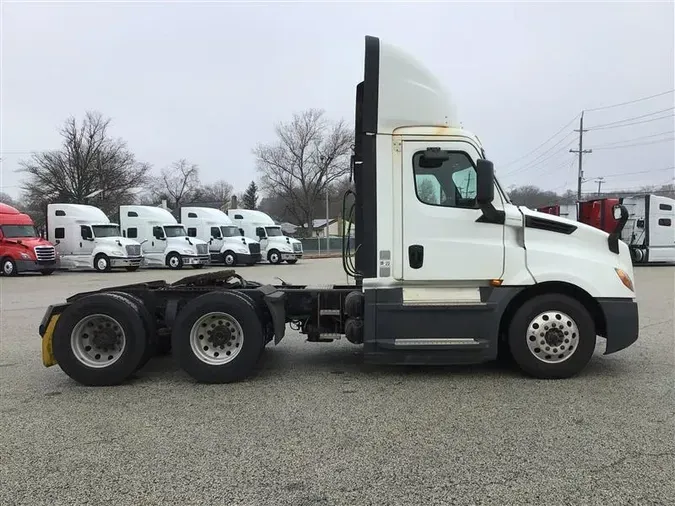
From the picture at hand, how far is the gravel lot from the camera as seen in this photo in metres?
3.25

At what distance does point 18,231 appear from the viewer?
25531 millimetres

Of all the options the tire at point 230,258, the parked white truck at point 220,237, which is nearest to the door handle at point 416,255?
the parked white truck at point 220,237

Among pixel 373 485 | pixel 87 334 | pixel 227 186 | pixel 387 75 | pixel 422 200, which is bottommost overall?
pixel 373 485

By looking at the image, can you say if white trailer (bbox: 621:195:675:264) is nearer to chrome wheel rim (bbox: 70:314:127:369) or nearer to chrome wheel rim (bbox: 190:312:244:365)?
chrome wheel rim (bbox: 190:312:244:365)

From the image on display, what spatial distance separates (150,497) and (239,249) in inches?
1092

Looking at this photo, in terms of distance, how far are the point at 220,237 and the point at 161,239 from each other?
3596mm

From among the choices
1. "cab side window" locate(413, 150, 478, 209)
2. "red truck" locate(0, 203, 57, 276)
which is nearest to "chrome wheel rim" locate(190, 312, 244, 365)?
"cab side window" locate(413, 150, 478, 209)

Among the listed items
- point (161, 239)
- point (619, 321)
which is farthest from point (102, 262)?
point (619, 321)

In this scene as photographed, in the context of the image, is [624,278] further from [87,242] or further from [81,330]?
[87,242]

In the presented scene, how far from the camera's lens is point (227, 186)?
3888 inches

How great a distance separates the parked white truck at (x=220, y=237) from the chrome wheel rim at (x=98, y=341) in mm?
24917

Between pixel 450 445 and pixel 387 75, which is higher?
pixel 387 75

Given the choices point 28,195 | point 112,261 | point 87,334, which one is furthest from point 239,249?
point 28,195

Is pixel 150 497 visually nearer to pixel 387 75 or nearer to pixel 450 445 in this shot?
pixel 450 445
